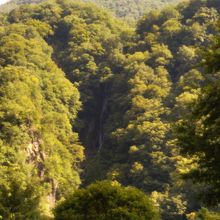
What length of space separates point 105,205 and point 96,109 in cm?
5183

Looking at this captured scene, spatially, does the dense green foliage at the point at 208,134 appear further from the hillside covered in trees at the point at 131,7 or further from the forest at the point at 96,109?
the hillside covered in trees at the point at 131,7

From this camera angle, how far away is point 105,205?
22359 mm

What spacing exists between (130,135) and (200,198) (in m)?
44.7

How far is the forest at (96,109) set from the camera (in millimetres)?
24530

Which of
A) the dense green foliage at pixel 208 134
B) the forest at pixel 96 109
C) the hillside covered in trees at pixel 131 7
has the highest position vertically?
the hillside covered in trees at pixel 131 7

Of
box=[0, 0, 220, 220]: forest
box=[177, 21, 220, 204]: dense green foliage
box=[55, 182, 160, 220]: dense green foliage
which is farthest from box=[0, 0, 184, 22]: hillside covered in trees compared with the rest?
box=[177, 21, 220, 204]: dense green foliage

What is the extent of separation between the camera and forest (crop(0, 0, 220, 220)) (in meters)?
24.5

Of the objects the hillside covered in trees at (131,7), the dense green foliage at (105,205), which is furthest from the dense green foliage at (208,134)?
the hillside covered in trees at (131,7)

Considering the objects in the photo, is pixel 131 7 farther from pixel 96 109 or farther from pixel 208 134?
pixel 208 134

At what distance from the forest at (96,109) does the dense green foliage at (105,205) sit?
0.16 ft

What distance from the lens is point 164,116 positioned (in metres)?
56.2

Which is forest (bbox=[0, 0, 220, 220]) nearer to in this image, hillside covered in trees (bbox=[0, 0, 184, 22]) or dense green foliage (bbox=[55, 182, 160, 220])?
dense green foliage (bbox=[55, 182, 160, 220])

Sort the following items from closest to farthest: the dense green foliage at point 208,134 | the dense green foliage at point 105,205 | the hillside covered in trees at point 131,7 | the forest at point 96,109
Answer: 1. the dense green foliage at point 208,134
2. the dense green foliage at point 105,205
3. the forest at point 96,109
4. the hillside covered in trees at point 131,7

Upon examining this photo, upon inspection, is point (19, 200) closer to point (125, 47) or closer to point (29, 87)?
point (29, 87)
